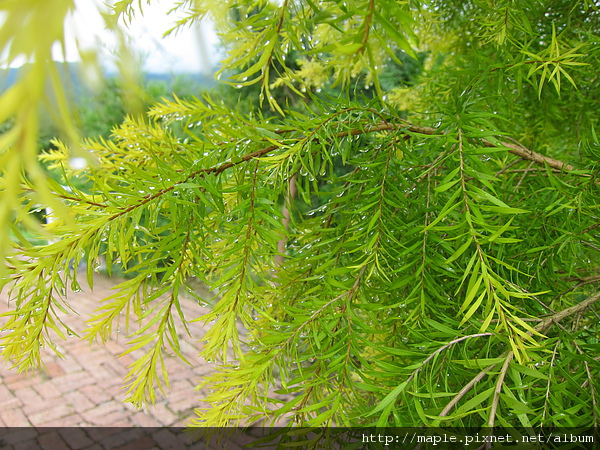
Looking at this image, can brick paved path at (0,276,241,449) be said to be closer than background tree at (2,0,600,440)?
No

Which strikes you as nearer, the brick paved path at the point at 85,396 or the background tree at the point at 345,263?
the background tree at the point at 345,263

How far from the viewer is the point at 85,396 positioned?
244 cm

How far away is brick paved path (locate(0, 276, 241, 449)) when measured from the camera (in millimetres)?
2230

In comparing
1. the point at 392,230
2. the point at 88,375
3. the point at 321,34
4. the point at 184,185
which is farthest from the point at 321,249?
the point at 88,375

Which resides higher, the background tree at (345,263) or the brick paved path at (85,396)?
the background tree at (345,263)

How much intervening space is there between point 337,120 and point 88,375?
109 inches

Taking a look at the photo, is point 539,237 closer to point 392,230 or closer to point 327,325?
point 392,230

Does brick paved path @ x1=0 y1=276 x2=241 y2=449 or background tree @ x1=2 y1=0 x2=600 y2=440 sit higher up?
background tree @ x1=2 y1=0 x2=600 y2=440

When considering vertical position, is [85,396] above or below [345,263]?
below

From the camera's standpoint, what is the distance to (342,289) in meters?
0.48

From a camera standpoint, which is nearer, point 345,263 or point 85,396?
point 345,263

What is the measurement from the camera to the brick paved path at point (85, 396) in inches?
87.8

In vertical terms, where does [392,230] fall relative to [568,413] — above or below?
above

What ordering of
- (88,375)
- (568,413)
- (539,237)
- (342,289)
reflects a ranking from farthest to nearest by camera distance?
(88,375)
(539,237)
(342,289)
(568,413)
